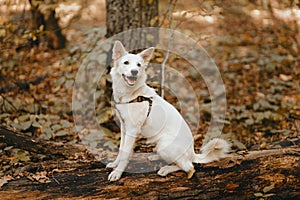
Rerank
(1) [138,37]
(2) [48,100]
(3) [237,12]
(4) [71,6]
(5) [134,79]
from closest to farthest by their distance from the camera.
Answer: (5) [134,79] < (1) [138,37] < (2) [48,100] < (4) [71,6] < (3) [237,12]

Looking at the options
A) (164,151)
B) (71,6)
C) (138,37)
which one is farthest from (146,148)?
(71,6)

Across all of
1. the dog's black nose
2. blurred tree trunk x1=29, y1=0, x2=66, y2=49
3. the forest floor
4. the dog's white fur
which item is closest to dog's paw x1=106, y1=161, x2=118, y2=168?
the forest floor

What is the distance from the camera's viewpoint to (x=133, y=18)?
19.1ft

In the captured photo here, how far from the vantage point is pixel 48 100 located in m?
7.25

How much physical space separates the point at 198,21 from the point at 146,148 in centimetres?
689

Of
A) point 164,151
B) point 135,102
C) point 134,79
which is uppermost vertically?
point 134,79

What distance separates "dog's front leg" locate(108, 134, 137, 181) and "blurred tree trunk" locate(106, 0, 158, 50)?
2.13 metres

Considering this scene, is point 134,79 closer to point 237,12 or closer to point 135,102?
point 135,102

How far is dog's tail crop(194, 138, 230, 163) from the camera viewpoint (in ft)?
13.4

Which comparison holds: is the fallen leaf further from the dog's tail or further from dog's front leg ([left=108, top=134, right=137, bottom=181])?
the dog's tail

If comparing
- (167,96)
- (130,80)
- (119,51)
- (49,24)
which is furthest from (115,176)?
(49,24)

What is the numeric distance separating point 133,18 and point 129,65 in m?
2.23

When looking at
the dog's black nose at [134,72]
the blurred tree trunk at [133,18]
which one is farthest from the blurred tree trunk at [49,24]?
the dog's black nose at [134,72]

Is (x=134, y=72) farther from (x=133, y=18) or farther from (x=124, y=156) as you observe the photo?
(x=133, y=18)
